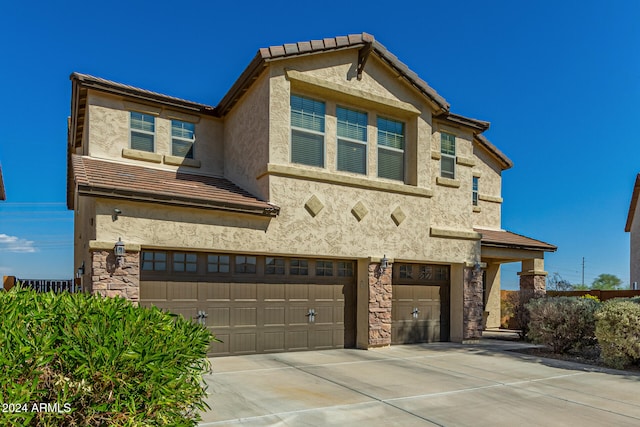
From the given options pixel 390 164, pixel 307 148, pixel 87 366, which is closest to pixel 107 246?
pixel 307 148

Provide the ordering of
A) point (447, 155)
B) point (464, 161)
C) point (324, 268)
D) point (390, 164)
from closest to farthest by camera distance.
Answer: point (324, 268), point (390, 164), point (447, 155), point (464, 161)

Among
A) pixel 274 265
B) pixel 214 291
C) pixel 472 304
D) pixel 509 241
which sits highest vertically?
pixel 509 241

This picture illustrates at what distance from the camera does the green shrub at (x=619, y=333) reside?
36.0ft

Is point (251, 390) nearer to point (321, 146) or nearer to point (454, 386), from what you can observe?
point (454, 386)

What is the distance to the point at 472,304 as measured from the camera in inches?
599

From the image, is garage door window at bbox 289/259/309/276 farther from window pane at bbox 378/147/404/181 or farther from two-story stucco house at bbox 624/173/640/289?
two-story stucco house at bbox 624/173/640/289

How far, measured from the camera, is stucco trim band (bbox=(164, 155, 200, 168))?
13.5 meters

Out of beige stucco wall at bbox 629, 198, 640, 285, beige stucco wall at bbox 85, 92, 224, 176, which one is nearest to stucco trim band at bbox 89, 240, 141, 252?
beige stucco wall at bbox 85, 92, 224, 176

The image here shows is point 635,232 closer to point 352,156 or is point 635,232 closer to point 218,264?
point 352,156

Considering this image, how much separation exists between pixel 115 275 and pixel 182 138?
533 centimetres

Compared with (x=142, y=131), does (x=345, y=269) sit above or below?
below

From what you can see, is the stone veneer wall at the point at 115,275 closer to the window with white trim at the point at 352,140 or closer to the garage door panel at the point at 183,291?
the garage door panel at the point at 183,291

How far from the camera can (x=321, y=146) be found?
1299cm

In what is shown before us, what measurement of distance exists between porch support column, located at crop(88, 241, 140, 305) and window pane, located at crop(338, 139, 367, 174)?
242 inches
